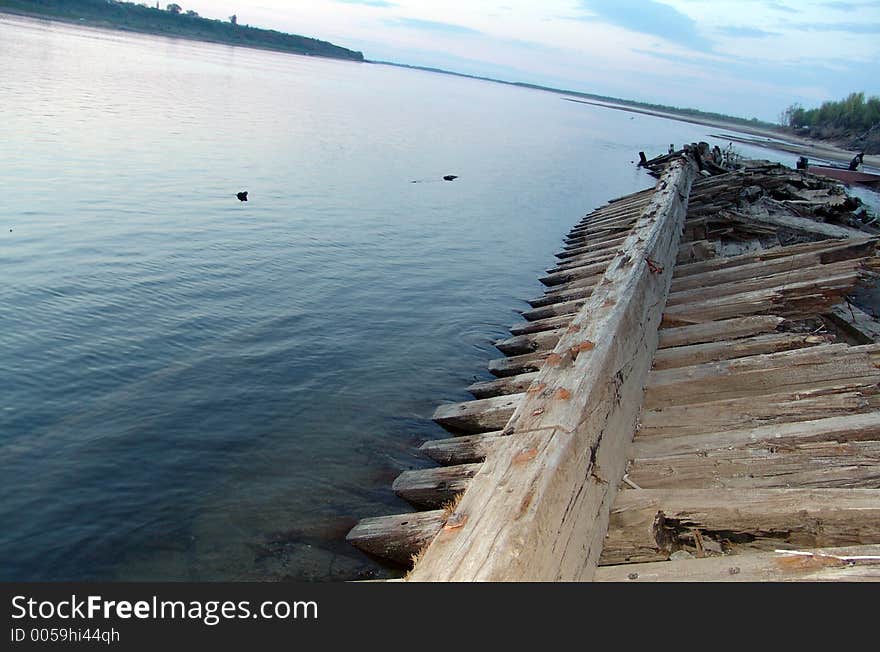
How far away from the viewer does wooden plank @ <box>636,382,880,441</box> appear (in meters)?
4.61

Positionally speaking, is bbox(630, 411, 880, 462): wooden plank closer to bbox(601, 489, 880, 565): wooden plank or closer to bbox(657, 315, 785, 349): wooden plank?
bbox(601, 489, 880, 565): wooden plank

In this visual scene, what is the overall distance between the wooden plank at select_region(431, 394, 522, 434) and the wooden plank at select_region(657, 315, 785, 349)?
1655 mm

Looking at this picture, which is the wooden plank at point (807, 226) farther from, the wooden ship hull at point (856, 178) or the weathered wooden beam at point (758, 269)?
the wooden ship hull at point (856, 178)

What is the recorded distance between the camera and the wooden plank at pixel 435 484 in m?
5.82

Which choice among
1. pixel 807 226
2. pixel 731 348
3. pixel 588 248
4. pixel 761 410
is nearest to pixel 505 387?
pixel 731 348

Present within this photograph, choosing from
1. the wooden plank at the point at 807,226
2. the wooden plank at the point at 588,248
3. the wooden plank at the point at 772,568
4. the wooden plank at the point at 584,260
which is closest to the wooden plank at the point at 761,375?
the wooden plank at the point at 772,568

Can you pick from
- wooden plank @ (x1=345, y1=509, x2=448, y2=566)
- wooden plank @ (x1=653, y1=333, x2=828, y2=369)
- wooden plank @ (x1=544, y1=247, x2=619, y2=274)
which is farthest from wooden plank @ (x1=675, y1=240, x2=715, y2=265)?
wooden plank @ (x1=345, y1=509, x2=448, y2=566)

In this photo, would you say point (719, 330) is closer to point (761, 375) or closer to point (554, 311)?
point (761, 375)

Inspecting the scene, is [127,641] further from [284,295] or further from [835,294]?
[284,295]

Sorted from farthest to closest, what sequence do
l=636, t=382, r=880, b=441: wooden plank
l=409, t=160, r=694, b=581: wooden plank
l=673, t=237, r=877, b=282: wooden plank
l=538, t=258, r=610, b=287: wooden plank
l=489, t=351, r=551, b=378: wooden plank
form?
l=538, t=258, r=610, b=287: wooden plank
l=489, t=351, r=551, b=378: wooden plank
l=673, t=237, r=877, b=282: wooden plank
l=636, t=382, r=880, b=441: wooden plank
l=409, t=160, r=694, b=581: wooden plank

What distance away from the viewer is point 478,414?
7.42m

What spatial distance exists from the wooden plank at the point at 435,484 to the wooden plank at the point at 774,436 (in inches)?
63.6

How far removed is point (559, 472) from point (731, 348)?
3423mm

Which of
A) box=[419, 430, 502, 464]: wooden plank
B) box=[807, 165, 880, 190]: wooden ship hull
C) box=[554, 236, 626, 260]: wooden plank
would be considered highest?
box=[807, 165, 880, 190]: wooden ship hull
